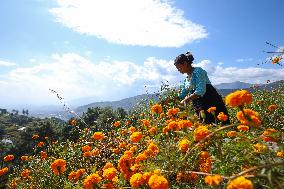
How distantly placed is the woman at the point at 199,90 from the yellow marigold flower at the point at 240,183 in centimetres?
376

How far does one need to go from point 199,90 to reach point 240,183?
405 centimetres

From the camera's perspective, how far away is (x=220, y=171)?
2.46 meters

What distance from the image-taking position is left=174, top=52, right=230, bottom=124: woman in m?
5.71

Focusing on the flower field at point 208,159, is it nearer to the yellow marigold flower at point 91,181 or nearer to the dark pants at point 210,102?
the yellow marigold flower at point 91,181

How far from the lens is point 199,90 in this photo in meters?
5.75

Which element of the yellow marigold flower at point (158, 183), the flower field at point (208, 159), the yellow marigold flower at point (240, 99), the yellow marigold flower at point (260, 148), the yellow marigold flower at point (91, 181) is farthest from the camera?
the yellow marigold flower at point (91, 181)

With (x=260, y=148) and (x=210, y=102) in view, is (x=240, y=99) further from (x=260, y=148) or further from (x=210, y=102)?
(x=210, y=102)

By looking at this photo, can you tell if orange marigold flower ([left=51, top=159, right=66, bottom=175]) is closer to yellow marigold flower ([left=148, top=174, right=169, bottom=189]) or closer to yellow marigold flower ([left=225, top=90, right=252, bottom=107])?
yellow marigold flower ([left=148, top=174, right=169, bottom=189])

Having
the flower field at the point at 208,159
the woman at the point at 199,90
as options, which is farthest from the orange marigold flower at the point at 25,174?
the woman at the point at 199,90

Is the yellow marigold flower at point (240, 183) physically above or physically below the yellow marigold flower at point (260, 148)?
below

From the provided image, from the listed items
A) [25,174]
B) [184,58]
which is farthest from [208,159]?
[25,174]

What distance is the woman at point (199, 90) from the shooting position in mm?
5711

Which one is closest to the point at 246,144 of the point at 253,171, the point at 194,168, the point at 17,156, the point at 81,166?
the point at 253,171

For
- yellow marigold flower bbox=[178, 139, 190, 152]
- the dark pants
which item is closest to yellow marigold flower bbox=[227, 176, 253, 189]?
yellow marigold flower bbox=[178, 139, 190, 152]
